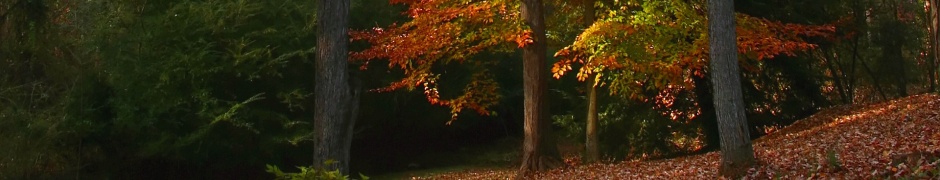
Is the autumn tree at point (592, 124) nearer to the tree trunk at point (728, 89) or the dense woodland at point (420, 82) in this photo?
the dense woodland at point (420, 82)

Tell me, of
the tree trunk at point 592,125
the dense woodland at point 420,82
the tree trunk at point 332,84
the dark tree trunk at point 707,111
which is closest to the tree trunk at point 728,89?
the dense woodland at point 420,82

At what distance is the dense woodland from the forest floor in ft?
0.48

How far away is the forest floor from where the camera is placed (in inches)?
455

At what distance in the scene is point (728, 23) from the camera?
533 inches

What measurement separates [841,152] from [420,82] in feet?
26.8

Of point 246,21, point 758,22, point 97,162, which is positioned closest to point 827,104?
point 758,22

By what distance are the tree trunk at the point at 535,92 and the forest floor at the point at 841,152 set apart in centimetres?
33

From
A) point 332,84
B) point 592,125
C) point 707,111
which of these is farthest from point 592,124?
point 332,84

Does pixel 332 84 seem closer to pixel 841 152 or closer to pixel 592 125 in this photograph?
pixel 592 125

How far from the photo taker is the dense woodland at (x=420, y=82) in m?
17.4

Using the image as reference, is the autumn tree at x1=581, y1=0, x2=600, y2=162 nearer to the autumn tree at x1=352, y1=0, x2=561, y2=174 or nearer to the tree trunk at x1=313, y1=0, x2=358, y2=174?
the autumn tree at x1=352, y1=0, x2=561, y2=174

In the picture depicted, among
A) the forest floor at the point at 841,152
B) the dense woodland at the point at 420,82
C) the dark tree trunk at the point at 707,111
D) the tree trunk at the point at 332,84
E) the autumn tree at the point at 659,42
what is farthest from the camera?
the dark tree trunk at the point at 707,111

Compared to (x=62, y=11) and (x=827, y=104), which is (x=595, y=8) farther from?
(x=62, y=11)

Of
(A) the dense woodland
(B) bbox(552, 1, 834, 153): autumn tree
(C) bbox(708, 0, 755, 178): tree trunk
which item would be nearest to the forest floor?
(A) the dense woodland
